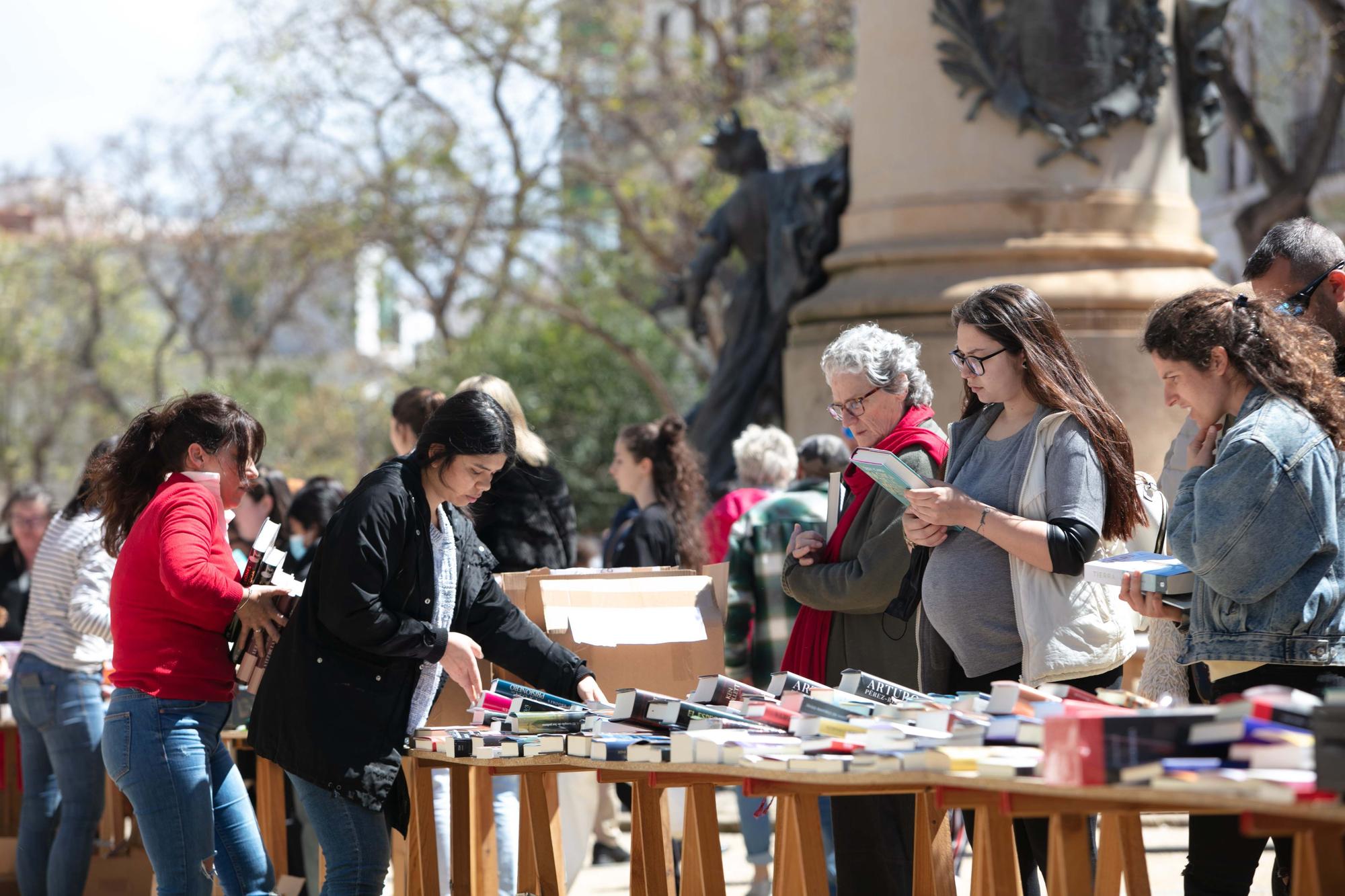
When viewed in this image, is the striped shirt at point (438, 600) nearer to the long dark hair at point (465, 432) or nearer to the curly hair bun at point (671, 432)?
the long dark hair at point (465, 432)

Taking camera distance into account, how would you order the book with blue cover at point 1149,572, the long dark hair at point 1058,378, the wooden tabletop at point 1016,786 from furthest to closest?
the long dark hair at point 1058,378 → the book with blue cover at point 1149,572 → the wooden tabletop at point 1016,786

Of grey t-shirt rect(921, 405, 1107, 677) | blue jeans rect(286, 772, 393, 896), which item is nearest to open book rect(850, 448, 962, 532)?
grey t-shirt rect(921, 405, 1107, 677)

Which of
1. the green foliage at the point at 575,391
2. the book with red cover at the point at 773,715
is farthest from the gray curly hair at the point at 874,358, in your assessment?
the green foliage at the point at 575,391

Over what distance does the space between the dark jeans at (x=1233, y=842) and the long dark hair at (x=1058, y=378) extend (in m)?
0.76

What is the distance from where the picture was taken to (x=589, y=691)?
4.93m

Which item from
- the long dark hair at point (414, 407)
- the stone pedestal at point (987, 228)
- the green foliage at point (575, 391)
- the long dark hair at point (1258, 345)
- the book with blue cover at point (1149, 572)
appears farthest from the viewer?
the green foliage at point (575, 391)

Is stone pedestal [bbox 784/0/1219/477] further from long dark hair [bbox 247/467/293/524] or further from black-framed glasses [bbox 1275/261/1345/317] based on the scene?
black-framed glasses [bbox 1275/261/1345/317]

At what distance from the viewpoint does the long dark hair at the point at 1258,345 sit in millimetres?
3740

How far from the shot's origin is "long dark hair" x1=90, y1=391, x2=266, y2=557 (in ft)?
16.2

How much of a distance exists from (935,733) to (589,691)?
1626mm

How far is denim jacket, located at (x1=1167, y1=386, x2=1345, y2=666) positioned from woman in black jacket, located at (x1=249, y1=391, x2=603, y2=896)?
1767 mm

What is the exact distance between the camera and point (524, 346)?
24.0m

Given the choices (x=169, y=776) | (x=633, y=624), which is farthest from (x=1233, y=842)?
(x=169, y=776)

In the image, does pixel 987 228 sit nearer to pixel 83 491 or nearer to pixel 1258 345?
pixel 83 491
